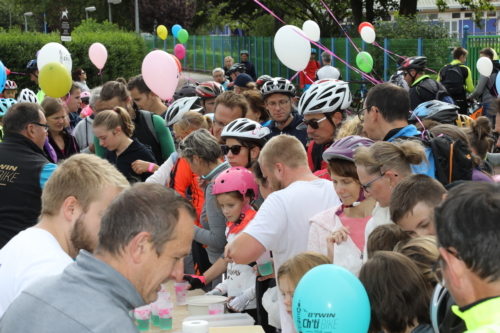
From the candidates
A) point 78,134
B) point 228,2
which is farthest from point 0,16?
point 78,134

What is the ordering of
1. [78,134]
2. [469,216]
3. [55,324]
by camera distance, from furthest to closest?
[78,134], [55,324], [469,216]

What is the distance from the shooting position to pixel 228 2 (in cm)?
3575

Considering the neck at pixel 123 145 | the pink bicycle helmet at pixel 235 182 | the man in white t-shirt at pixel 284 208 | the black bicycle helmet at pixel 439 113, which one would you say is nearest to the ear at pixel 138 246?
the man in white t-shirt at pixel 284 208

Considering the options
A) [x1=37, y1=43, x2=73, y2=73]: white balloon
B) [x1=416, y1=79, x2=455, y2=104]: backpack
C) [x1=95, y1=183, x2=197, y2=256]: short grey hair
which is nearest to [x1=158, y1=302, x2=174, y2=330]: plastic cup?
[x1=95, y1=183, x2=197, y2=256]: short grey hair

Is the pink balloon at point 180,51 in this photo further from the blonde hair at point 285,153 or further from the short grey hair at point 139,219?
the short grey hair at point 139,219

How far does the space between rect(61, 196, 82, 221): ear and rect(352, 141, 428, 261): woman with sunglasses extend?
163 cm

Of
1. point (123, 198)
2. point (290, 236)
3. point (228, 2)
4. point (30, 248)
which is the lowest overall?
point (290, 236)

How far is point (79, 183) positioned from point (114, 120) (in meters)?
3.38

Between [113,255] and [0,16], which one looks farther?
[0,16]

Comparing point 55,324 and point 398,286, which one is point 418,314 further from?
point 55,324

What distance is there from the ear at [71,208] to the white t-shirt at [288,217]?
1282 millimetres

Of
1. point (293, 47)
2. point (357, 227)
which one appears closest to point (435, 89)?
point (293, 47)

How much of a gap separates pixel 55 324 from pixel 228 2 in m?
35.3

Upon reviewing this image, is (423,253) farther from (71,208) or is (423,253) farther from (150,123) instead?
(150,123)
